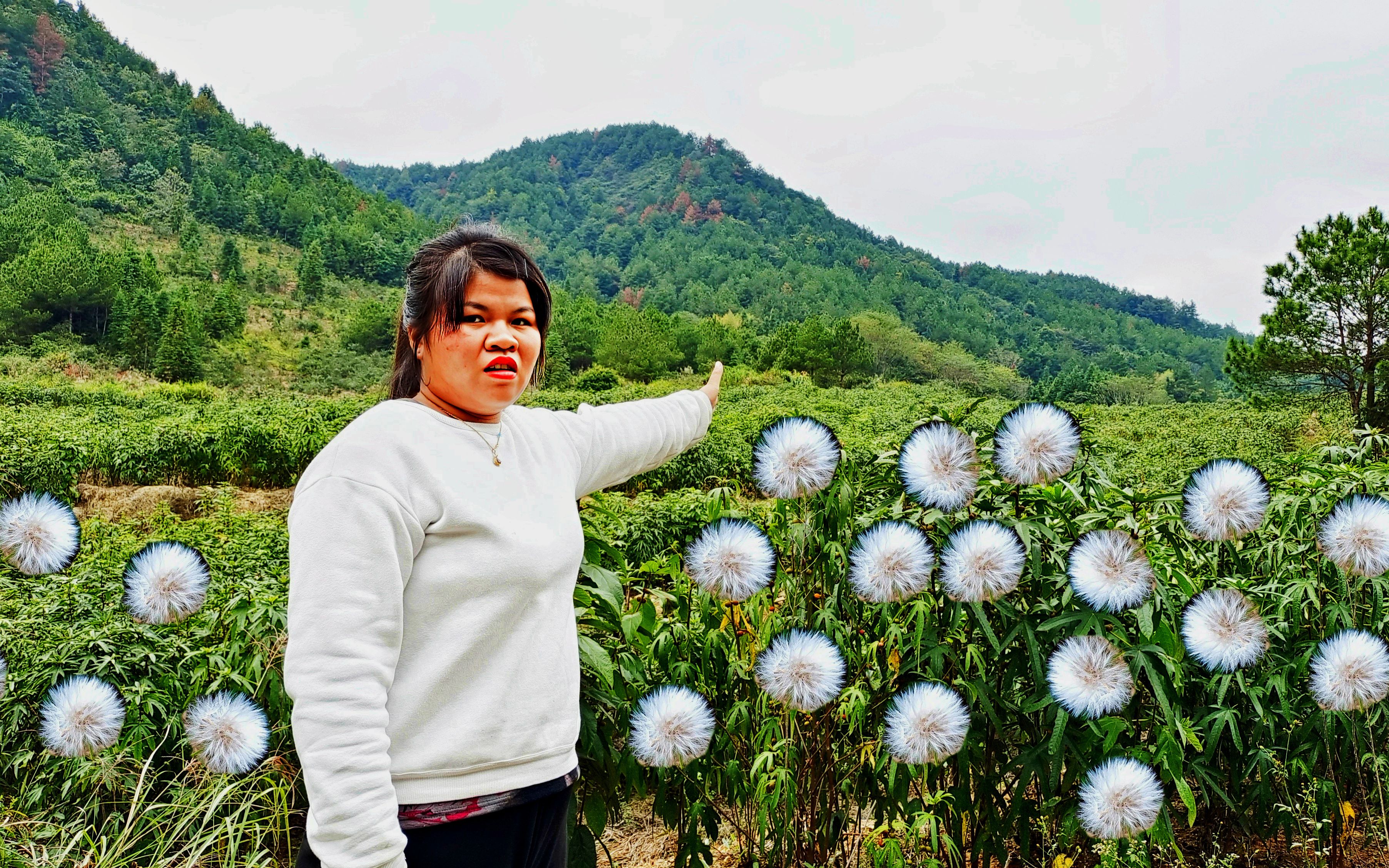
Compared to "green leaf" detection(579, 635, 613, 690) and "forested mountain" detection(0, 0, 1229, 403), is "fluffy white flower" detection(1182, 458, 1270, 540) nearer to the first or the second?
"green leaf" detection(579, 635, 613, 690)

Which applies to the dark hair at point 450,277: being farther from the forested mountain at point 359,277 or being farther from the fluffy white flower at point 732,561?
the forested mountain at point 359,277

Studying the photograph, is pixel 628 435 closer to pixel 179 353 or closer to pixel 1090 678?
pixel 1090 678

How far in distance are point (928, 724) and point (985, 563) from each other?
22 centimetres

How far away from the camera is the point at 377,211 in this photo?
51.2 metres

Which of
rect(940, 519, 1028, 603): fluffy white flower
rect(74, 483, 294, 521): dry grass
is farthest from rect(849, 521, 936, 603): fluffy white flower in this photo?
rect(74, 483, 294, 521): dry grass

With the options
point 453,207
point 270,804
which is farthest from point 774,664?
point 453,207

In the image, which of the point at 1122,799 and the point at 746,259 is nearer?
the point at 1122,799

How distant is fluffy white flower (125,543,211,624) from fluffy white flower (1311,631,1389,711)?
1.58 m

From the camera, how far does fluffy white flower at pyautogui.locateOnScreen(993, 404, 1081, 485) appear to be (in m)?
1.04

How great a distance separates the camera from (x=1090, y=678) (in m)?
1.05

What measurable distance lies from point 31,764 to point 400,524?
3.86 ft

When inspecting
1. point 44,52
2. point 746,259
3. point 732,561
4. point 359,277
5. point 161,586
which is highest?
point 746,259

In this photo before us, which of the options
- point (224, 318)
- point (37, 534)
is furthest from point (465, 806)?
point (224, 318)

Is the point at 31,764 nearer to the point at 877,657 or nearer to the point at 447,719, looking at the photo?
the point at 447,719
